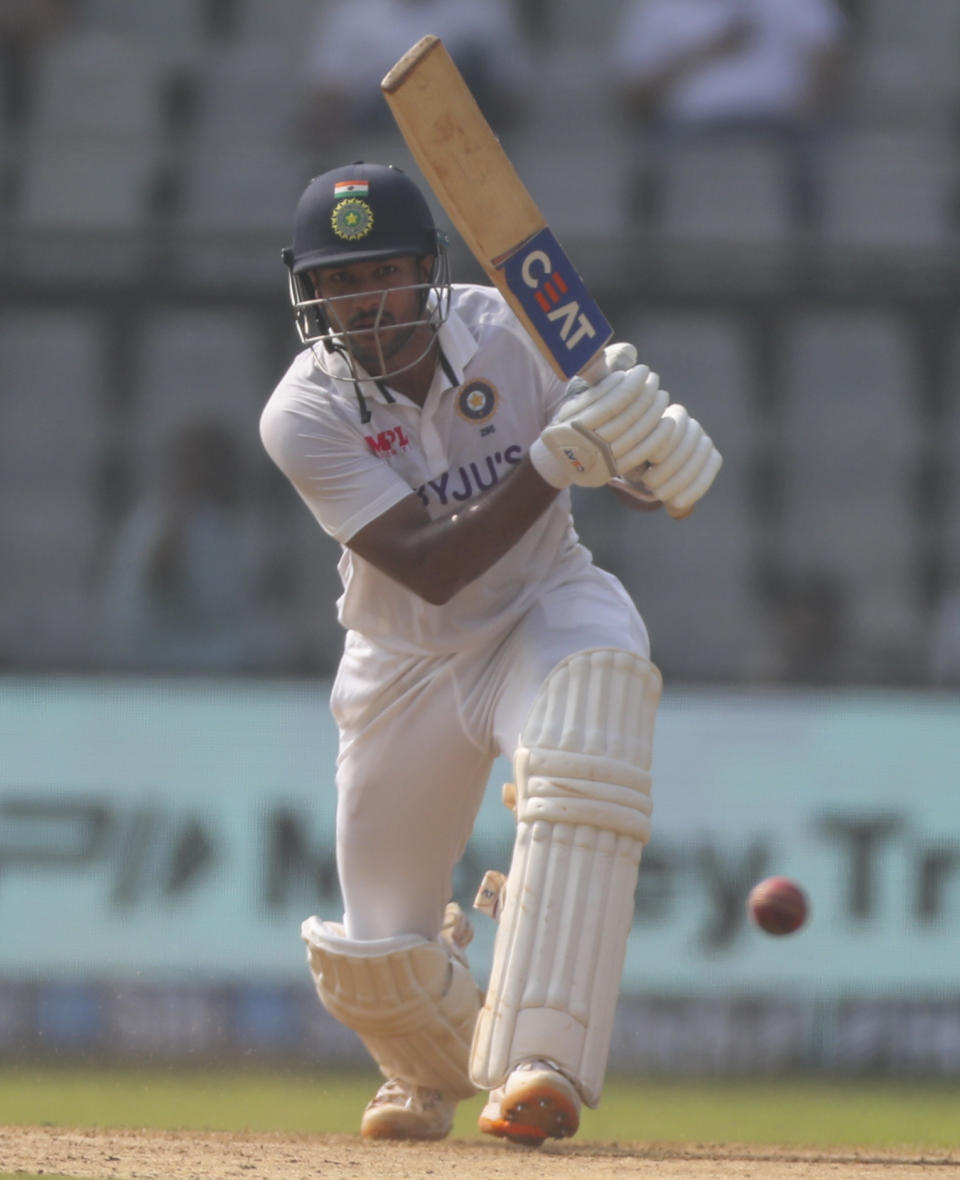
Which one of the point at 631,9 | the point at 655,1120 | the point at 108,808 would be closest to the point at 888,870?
the point at 655,1120

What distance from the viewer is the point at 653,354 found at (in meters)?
7.20

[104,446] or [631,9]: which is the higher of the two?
[631,9]

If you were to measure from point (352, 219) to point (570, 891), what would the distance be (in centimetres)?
110

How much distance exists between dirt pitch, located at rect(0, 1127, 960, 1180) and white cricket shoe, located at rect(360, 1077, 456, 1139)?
0.14 ft

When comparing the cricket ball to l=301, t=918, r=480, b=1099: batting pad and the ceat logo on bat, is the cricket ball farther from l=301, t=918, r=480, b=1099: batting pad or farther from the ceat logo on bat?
the ceat logo on bat

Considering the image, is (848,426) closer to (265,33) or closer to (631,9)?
(631,9)

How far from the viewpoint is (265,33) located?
27.9 ft

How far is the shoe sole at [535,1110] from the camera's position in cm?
282

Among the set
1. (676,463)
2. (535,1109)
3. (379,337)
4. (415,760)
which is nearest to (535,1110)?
(535,1109)

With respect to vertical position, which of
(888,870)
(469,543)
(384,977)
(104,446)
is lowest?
(384,977)

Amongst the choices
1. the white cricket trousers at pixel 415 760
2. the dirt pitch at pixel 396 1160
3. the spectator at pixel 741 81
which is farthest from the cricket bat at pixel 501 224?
the spectator at pixel 741 81

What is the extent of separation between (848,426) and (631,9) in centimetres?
214

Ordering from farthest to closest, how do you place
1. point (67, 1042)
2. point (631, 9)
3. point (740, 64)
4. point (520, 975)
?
point (631, 9) < point (740, 64) < point (67, 1042) < point (520, 975)

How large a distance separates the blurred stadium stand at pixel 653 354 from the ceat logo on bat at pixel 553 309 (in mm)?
3686
